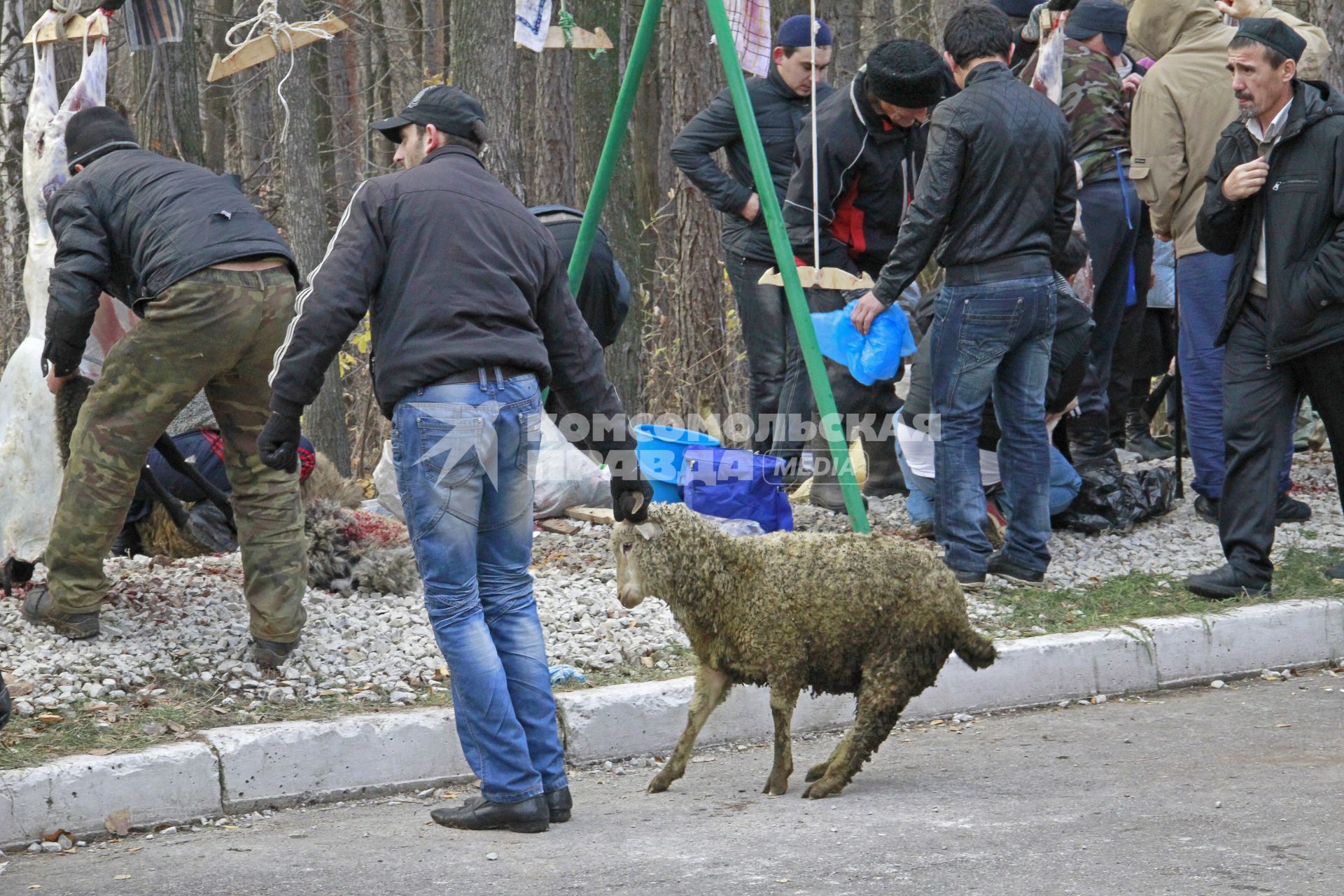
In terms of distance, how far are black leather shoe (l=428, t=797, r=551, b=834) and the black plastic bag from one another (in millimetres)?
4169

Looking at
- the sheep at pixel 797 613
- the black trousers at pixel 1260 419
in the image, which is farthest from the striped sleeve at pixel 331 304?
the black trousers at pixel 1260 419

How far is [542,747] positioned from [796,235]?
3737 millimetres

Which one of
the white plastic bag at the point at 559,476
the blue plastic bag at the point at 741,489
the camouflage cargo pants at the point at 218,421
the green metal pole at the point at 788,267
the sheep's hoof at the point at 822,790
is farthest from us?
the white plastic bag at the point at 559,476

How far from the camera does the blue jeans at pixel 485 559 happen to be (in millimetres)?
4375

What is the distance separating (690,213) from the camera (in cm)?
1176

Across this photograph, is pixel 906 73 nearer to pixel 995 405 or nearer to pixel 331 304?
pixel 995 405

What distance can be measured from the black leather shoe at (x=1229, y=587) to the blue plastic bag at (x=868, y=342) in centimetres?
162

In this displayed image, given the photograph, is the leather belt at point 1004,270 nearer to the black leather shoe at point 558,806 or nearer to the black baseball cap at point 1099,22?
the black baseball cap at point 1099,22

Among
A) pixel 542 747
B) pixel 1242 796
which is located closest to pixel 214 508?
pixel 542 747

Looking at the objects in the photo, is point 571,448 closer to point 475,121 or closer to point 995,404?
point 995,404

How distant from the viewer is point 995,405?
6.75m

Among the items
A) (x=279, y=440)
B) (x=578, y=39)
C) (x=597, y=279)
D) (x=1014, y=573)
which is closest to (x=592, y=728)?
(x=279, y=440)

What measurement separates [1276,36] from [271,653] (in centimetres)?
457

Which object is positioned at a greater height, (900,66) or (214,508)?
(900,66)
